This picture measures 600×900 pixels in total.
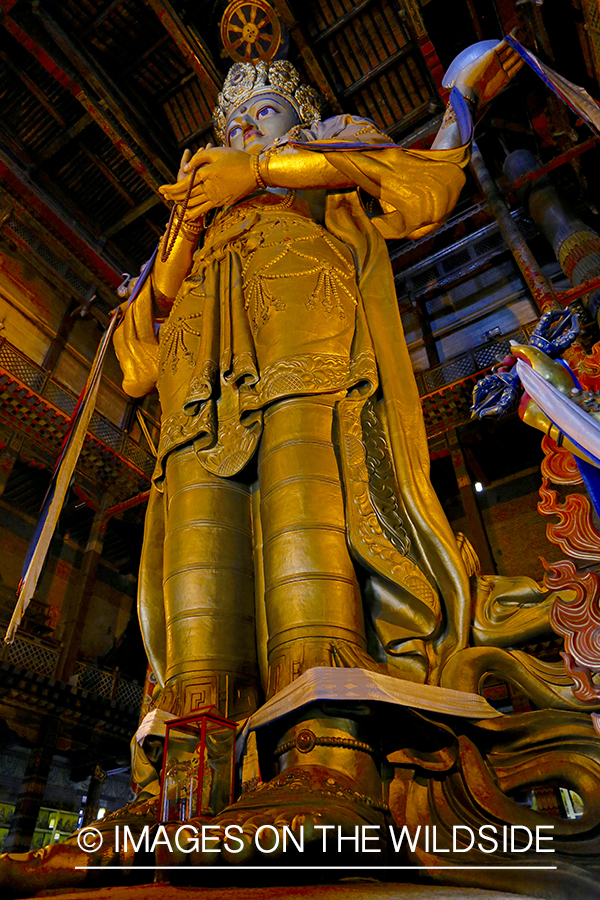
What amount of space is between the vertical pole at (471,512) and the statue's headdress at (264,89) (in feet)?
14.5

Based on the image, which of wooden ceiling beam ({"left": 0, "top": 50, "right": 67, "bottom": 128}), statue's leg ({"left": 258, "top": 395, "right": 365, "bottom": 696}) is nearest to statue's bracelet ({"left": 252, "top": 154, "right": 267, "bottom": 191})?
statue's leg ({"left": 258, "top": 395, "right": 365, "bottom": 696})

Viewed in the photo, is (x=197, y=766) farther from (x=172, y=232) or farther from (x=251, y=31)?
(x=251, y=31)

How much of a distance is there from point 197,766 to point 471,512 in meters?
5.79

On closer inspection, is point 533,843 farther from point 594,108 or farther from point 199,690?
point 594,108

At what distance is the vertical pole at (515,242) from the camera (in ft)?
20.1

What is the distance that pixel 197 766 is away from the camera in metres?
1.26

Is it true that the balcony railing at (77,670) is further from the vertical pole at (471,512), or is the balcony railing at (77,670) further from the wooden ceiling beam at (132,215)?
the wooden ceiling beam at (132,215)

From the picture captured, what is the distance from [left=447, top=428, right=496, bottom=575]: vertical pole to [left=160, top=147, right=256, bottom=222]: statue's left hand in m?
4.67

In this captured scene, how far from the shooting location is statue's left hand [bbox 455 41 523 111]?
217 cm

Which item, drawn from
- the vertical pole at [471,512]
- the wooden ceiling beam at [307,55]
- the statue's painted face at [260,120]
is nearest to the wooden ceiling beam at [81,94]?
the wooden ceiling beam at [307,55]

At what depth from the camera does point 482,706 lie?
4.53 ft

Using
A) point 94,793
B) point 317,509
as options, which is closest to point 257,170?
point 317,509

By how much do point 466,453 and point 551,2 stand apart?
4.60 m

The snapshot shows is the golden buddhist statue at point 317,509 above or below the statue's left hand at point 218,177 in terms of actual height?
below
